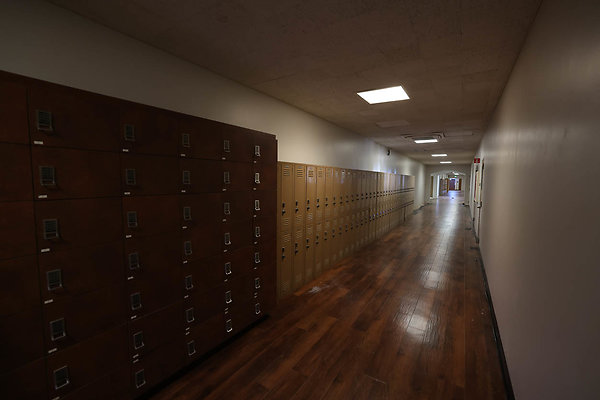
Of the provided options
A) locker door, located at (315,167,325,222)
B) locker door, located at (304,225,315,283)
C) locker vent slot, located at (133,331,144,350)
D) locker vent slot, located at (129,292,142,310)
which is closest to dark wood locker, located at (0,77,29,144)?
locker vent slot, located at (129,292,142,310)

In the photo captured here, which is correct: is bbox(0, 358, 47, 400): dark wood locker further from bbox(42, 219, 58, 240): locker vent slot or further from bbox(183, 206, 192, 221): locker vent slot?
bbox(183, 206, 192, 221): locker vent slot

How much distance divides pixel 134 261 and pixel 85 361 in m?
0.64

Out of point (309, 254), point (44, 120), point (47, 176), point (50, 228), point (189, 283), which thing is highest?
point (44, 120)

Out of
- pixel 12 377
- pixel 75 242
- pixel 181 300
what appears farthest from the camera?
pixel 181 300

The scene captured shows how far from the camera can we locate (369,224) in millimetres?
6723

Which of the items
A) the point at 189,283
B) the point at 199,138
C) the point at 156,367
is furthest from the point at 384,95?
the point at 156,367

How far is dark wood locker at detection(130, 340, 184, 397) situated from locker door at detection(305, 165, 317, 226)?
8.16 ft

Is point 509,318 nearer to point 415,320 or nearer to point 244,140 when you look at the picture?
point 415,320

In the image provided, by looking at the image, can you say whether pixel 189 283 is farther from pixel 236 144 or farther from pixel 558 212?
pixel 558 212

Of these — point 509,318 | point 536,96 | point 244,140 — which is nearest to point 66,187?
point 244,140

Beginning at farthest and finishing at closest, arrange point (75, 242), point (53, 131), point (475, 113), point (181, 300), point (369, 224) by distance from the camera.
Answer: point (369, 224) → point (475, 113) → point (181, 300) → point (75, 242) → point (53, 131)

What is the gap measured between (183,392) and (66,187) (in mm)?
1744

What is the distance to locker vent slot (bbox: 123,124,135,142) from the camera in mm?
1756

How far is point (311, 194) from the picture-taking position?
415 centimetres
